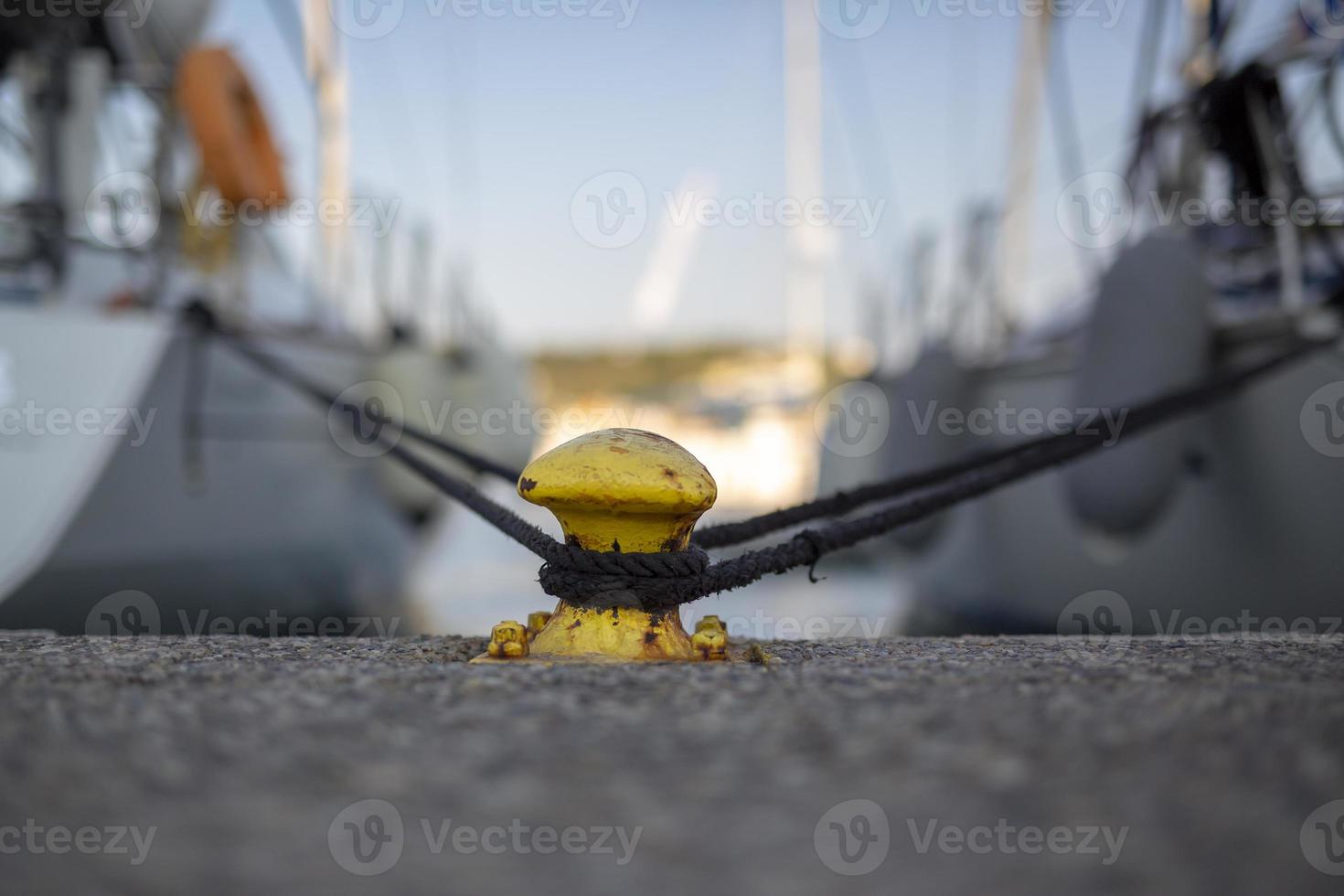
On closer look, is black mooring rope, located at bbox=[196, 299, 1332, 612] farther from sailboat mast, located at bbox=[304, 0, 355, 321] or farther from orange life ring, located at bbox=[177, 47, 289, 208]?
sailboat mast, located at bbox=[304, 0, 355, 321]

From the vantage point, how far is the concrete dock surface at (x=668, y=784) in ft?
3.37

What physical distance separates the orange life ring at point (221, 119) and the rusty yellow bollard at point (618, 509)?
244 inches

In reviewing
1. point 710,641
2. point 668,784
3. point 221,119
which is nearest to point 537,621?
point 710,641

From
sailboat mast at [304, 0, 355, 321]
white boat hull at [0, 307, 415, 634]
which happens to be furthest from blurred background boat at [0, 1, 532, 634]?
sailboat mast at [304, 0, 355, 321]

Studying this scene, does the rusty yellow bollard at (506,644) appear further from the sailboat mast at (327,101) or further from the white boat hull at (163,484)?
the sailboat mast at (327,101)

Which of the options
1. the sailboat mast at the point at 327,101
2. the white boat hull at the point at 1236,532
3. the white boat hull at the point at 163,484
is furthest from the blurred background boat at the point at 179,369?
the white boat hull at the point at 1236,532

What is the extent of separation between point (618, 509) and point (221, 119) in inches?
253

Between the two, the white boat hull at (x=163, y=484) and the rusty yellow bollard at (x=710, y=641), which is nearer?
the rusty yellow bollard at (x=710, y=641)

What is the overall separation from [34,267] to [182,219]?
1.87 m

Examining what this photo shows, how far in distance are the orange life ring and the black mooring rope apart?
461 centimetres

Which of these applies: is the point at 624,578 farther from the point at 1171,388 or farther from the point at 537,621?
the point at 1171,388

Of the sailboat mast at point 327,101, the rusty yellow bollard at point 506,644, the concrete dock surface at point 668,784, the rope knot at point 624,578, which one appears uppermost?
the sailboat mast at point 327,101

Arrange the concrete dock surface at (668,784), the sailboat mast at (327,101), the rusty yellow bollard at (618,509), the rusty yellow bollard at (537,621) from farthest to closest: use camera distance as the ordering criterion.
A: the sailboat mast at (327,101) < the rusty yellow bollard at (537,621) < the rusty yellow bollard at (618,509) < the concrete dock surface at (668,784)

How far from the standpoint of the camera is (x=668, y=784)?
124 centimetres
